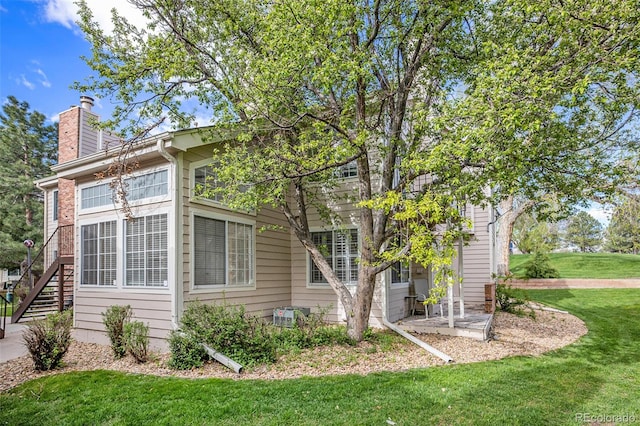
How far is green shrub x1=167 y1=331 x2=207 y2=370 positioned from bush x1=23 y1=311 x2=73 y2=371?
187 centimetres

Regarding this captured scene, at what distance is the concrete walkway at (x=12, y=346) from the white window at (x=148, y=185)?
3565 millimetres

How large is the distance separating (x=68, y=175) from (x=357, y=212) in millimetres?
6772

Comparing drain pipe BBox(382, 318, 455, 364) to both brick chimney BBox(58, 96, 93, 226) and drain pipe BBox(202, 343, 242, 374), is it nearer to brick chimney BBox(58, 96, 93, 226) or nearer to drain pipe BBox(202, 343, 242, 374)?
drain pipe BBox(202, 343, 242, 374)

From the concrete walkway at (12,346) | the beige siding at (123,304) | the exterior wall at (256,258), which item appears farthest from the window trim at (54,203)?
the exterior wall at (256,258)

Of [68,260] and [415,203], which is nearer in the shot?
[415,203]

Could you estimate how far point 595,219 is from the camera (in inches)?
1615

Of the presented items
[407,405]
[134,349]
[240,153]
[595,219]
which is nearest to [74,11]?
[240,153]

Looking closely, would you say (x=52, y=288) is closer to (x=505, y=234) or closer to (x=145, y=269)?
(x=145, y=269)

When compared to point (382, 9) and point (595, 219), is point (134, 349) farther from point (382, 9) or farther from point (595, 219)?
point (595, 219)

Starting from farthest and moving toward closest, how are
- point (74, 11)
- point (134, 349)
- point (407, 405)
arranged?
point (74, 11) < point (134, 349) < point (407, 405)

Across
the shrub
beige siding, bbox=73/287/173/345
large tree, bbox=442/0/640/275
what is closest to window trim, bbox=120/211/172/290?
beige siding, bbox=73/287/173/345

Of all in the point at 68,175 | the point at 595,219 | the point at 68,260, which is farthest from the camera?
the point at 595,219

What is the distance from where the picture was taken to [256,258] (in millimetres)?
8930

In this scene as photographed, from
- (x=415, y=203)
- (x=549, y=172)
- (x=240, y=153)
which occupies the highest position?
(x=240, y=153)
